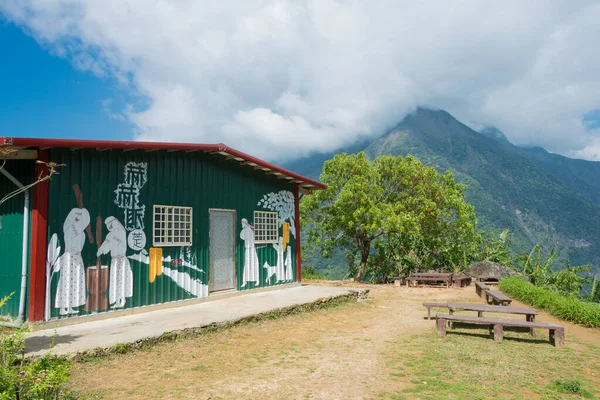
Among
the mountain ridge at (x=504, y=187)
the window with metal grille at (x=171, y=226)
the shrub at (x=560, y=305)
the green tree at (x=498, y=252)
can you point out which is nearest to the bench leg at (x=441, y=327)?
the shrub at (x=560, y=305)

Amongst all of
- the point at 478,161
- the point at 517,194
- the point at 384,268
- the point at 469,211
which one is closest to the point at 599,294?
the point at 469,211

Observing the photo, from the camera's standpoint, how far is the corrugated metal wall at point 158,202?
7832 millimetres

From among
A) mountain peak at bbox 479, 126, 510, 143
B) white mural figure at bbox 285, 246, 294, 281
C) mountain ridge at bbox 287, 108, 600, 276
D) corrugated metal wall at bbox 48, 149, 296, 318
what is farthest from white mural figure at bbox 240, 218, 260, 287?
mountain peak at bbox 479, 126, 510, 143

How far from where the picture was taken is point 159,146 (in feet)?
29.7

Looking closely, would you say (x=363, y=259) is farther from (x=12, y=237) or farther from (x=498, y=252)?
(x=12, y=237)

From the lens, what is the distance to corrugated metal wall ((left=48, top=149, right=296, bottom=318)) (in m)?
7.83

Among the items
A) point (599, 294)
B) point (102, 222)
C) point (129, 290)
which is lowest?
point (599, 294)

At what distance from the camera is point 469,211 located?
19.2 meters

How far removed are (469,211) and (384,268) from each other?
186 inches

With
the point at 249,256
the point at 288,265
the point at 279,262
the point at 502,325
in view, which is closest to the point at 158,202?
the point at 249,256

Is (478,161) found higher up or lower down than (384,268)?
higher up

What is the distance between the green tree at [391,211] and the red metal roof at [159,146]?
4280 mm

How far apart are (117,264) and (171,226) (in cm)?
152

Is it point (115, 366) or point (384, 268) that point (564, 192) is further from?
point (115, 366)
